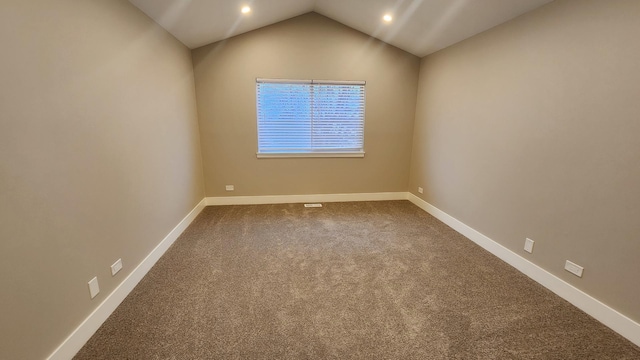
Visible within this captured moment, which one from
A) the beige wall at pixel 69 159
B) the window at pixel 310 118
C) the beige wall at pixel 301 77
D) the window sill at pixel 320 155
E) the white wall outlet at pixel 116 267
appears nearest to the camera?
the beige wall at pixel 69 159

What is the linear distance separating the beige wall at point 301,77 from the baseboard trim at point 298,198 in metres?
0.08

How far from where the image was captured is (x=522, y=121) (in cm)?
236

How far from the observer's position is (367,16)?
3340 mm

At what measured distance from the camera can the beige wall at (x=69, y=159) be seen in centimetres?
123

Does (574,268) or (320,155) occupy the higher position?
(320,155)

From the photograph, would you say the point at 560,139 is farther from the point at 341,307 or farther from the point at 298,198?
the point at 298,198

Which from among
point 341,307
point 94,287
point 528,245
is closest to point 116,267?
point 94,287

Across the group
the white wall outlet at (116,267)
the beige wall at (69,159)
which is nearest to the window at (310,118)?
the beige wall at (69,159)

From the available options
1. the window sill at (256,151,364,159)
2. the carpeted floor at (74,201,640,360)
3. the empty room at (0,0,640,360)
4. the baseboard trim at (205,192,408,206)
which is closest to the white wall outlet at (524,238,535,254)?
the empty room at (0,0,640,360)

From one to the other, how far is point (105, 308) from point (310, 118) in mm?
3242

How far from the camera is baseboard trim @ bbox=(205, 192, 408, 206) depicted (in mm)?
4199

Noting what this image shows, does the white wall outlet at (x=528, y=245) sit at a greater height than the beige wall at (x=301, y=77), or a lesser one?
lesser

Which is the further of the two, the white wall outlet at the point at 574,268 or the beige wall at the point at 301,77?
the beige wall at the point at 301,77

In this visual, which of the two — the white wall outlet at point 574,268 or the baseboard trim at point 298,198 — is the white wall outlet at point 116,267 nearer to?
the baseboard trim at point 298,198
